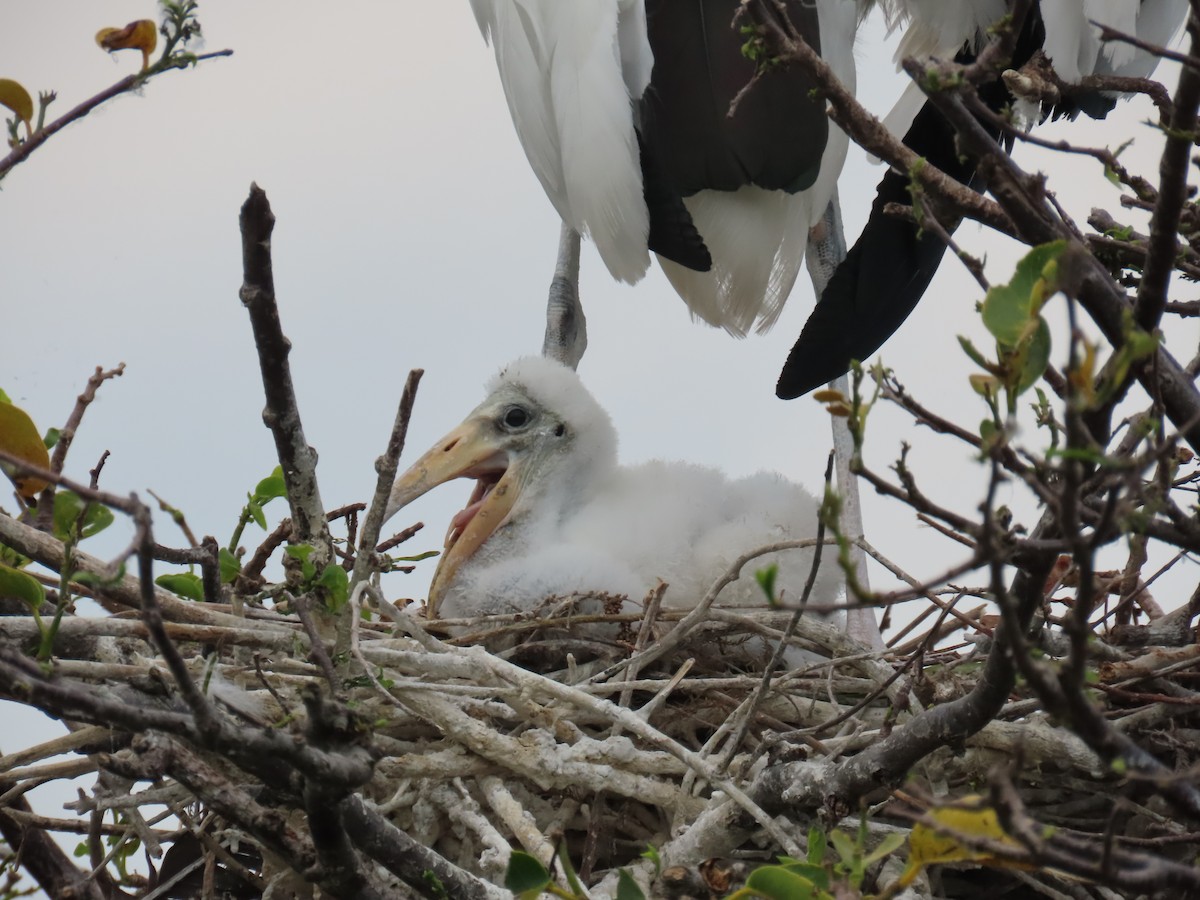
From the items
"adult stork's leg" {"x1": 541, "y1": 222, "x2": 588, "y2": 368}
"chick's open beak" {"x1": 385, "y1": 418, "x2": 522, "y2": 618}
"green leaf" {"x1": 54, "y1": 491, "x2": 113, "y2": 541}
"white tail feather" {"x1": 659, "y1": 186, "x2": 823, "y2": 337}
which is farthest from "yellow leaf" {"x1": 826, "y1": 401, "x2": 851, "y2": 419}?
"adult stork's leg" {"x1": 541, "y1": 222, "x2": 588, "y2": 368}

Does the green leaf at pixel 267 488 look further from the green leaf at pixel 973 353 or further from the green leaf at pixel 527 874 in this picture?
the green leaf at pixel 973 353

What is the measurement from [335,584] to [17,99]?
0.55 meters

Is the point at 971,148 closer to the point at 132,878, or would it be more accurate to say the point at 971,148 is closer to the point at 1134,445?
the point at 1134,445

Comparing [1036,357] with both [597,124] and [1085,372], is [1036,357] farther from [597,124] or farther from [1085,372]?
[597,124]

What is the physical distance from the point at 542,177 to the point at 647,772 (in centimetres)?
135

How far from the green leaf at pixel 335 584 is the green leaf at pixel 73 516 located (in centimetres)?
28

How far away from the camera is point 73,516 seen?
1.63 metres

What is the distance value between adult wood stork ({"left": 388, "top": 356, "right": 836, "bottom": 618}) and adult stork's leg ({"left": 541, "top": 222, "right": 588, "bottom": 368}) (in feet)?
1.69

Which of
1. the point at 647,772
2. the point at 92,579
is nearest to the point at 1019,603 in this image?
the point at 92,579

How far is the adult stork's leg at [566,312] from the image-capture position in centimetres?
326

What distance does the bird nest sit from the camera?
1700 millimetres

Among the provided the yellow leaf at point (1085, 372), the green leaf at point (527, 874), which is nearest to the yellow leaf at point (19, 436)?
the green leaf at point (527, 874)

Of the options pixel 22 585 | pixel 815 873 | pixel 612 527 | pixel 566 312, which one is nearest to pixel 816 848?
pixel 815 873

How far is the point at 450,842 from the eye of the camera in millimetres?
1920
